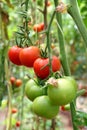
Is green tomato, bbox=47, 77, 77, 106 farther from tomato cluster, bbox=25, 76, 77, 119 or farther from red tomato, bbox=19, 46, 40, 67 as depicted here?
red tomato, bbox=19, 46, 40, 67

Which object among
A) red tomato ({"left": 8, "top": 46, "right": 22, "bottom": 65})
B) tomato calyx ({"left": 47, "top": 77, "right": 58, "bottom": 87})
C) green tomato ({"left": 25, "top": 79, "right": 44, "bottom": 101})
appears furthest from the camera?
red tomato ({"left": 8, "top": 46, "right": 22, "bottom": 65})

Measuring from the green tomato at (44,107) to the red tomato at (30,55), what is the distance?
0.12 meters

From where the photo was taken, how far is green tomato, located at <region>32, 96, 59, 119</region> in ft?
2.91

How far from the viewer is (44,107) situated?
89 cm

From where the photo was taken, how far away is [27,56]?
3.12ft

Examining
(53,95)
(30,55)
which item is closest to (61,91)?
(53,95)

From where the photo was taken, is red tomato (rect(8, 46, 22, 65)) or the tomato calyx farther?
red tomato (rect(8, 46, 22, 65))

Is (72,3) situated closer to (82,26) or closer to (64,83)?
(82,26)

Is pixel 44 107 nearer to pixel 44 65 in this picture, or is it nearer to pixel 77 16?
pixel 44 65

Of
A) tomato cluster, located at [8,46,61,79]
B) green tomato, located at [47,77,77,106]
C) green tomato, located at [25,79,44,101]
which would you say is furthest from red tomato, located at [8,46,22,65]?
green tomato, located at [47,77,77,106]

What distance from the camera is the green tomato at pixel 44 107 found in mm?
887

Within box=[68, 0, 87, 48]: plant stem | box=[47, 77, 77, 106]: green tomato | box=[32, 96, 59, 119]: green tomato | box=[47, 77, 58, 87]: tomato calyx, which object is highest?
box=[68, 0, 87, 48]: plant stem

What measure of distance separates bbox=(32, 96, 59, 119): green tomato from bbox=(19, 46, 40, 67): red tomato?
12 centimetres

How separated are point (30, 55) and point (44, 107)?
0.15 m
